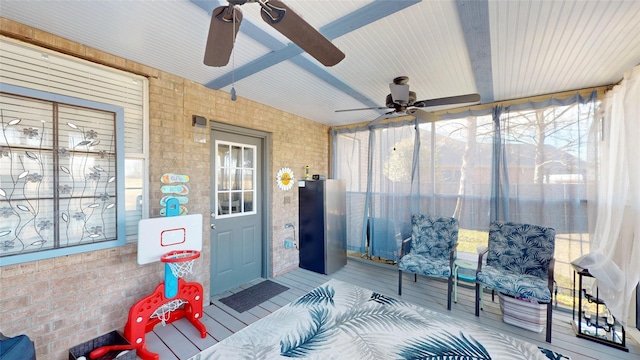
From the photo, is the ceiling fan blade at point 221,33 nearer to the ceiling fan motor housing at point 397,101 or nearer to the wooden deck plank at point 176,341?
the ceiling fan motor housing at point 397,101

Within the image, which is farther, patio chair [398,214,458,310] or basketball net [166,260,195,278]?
patio chair [398,214,458,310]

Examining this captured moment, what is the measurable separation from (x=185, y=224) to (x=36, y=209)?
0.99 metres

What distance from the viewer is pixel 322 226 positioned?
12.6 feet

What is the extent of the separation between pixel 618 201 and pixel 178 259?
13.3 ft

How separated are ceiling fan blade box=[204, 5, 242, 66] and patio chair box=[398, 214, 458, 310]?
9.77ft

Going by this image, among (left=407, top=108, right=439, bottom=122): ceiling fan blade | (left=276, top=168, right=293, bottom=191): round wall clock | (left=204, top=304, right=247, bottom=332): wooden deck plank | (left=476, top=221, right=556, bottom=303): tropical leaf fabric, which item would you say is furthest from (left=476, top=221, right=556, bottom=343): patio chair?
(left=276, top=168, right=293, bottom=191): round wall clock

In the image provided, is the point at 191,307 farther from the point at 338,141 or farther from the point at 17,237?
the point at 338,141

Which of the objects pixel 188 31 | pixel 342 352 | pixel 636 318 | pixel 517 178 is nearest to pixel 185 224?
pixel 188 31

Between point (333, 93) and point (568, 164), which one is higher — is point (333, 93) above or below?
above

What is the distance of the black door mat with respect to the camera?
2867 millimetres

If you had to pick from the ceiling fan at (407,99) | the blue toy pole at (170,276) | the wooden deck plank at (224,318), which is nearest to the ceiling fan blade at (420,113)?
the ceiling fan at (407,99)

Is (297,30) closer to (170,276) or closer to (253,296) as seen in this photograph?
(170,276)

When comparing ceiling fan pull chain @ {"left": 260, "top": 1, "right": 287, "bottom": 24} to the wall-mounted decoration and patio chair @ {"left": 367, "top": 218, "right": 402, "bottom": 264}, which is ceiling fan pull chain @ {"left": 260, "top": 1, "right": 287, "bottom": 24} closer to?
the wall-mounted decoration

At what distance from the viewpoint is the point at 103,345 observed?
2.08 meters
